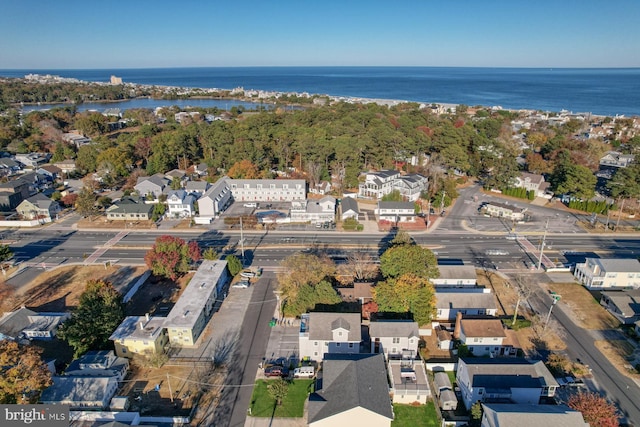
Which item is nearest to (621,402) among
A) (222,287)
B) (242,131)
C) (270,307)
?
(270,307)

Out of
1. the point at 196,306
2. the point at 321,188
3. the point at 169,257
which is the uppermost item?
the point at 321,188

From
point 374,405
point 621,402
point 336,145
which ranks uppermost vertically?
point 336,145

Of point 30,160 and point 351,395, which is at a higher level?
point 30,160

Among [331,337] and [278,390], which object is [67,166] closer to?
[331,337]

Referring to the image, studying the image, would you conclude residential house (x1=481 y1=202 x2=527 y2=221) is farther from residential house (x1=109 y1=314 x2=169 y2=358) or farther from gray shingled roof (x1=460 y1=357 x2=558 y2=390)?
residential house (x1=109 y1=314 x2=169 y2=358)

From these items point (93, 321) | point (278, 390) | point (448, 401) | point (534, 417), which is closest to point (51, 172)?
point (93, 321)

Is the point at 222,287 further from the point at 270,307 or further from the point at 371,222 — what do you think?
the point at 371,222
